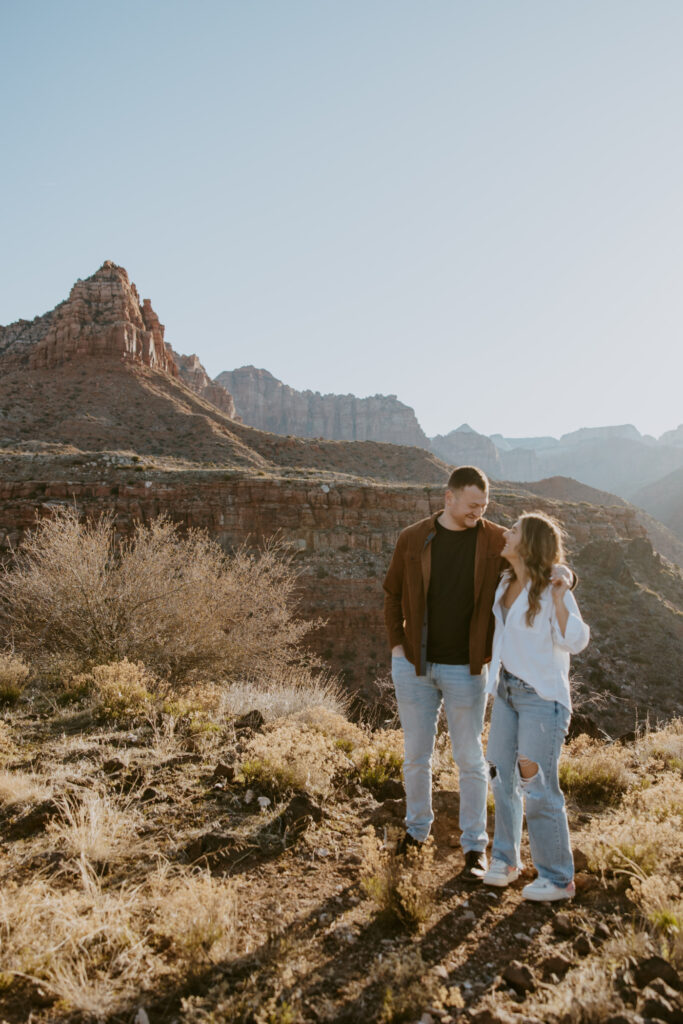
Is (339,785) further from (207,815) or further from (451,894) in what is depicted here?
(451,894)

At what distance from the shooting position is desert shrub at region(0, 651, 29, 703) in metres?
6.63

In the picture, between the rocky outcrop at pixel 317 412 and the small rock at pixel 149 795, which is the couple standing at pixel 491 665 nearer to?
the small rock at pixel 149 795

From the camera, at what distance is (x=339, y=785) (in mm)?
4520

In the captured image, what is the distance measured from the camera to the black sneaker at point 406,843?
10.8ft

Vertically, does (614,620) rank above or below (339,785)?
below

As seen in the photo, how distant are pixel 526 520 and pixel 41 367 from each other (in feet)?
190

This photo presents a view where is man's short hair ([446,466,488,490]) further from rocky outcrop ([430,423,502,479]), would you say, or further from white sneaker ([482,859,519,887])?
rocky outcrop ([430,423,502,479])

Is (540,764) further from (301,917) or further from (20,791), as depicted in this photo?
(20,791)

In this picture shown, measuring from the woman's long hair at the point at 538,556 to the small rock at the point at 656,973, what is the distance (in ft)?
4.62

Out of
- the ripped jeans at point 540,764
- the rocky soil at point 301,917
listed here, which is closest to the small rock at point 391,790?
the rocky soil at point 301,917

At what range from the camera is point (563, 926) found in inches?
107

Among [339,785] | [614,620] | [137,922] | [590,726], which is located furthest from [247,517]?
[137,922]

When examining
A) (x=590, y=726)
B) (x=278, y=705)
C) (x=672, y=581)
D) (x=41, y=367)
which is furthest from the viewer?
(x=41, y=367)

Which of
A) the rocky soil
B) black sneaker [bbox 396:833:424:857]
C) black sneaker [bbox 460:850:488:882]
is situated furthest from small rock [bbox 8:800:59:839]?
black sneaker [bbox 460:850:488:882]
